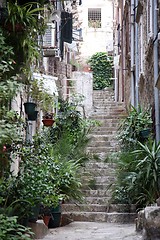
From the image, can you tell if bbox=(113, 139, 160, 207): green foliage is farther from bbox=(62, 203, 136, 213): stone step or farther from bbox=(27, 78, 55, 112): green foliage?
bbox=(27, 78, 55, 112): green foliage

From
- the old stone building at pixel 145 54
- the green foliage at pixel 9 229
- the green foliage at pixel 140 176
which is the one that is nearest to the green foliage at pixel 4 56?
the green foliage at pixel 9 229

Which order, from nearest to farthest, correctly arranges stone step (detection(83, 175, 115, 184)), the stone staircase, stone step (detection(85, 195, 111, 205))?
1. the stone staircase
2. stone step (detection(85, 195, 111, 205))
3. stone step (detection(83, 175, 115, 184))

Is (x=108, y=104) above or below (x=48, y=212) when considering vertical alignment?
above

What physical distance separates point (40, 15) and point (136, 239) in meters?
3.22

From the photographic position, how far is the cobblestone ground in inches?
266

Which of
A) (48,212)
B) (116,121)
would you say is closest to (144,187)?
(48,212)

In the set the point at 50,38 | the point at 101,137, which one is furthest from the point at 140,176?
the point at 50,38

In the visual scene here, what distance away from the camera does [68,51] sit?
838 inches

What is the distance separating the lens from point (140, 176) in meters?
8.47

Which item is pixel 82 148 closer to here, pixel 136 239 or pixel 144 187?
pixel 144 187

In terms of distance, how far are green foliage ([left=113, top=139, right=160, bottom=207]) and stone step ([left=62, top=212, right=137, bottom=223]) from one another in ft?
1.06

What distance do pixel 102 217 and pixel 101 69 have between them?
1735 cm

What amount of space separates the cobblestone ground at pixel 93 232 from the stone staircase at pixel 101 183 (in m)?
0.39

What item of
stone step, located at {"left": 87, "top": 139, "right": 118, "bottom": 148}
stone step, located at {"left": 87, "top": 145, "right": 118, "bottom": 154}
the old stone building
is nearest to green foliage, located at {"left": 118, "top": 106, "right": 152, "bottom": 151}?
the old stone building
